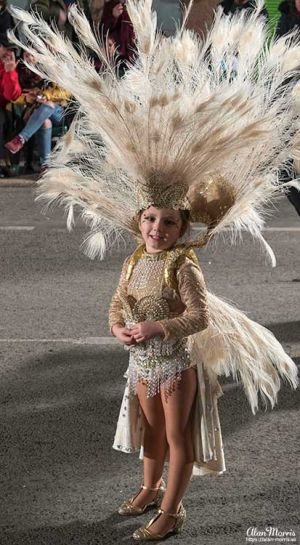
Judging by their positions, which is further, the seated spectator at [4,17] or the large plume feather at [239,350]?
the seated spectator at [4,17]

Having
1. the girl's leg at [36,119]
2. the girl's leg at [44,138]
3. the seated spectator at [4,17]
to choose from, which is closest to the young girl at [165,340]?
the girl's leg at [36,119]

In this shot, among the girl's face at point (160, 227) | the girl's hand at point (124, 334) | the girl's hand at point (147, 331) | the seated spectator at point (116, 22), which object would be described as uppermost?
the seated spectator at point (116, 22)

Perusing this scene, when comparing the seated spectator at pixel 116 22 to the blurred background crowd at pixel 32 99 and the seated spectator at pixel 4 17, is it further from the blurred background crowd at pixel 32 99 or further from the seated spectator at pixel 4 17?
the seated spectator at pixel 4 17

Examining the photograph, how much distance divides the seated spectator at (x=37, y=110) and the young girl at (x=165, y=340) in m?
9.22

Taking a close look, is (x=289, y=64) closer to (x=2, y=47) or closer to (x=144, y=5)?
(x=144, y=5)

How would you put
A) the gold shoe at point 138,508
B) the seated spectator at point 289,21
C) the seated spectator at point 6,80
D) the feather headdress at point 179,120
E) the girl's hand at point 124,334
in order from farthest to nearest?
the seated spectator at point 6,80
the seated spectator at point 289,21
the gold shoe at point 138,508
the girl's hand at point 124,334
the feather headdress at point 179,120

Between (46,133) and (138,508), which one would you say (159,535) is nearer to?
(138,508)

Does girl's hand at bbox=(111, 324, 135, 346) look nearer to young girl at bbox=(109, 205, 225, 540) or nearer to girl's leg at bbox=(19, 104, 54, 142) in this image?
young girl at bbox=(109, 205, 225, 540)

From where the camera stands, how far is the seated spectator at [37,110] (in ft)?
46.0

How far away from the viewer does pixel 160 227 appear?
15.9 ft

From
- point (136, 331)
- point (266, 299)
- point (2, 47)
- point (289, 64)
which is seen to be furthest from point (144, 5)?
point (2, 47)

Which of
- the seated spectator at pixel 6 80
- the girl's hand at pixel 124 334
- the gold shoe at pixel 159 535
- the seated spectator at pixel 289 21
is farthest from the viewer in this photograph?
the seated spectator at pixel 6 80

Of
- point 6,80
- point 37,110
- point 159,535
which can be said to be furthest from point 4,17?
point 159,535

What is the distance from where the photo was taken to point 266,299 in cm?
888
